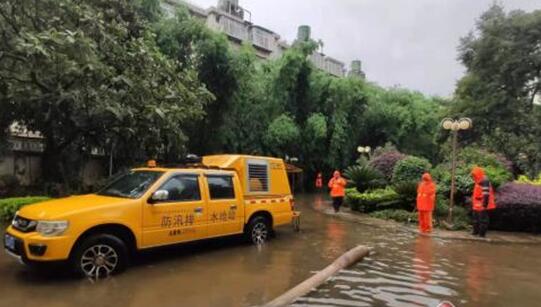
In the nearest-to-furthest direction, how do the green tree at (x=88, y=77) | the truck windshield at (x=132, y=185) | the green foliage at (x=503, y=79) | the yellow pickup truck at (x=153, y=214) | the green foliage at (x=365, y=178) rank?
1. the yellow pickup truck at (x=153, y=214)
2. the truck windshield at (x=132, y=185)
3. the green tree at (x=88, y=77)
4. the green foliage at (x=365, y=178)
5. the green foliage at (x=503, y=79)

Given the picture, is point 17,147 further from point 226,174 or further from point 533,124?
point 533,124

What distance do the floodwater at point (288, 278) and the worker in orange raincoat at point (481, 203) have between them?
4.72 feet

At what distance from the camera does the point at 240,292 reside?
6.29 meters

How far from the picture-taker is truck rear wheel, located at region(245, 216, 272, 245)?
375 inches

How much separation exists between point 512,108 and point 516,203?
15.8m

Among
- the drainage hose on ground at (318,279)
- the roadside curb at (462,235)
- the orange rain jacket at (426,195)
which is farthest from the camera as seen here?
the orange rain jacket at (426,195)

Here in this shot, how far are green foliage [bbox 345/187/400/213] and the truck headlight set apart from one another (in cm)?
1199

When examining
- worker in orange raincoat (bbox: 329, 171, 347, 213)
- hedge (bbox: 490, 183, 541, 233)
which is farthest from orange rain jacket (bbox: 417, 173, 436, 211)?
worker in orange raincoat (bbox: 329, 171, 347, 213)

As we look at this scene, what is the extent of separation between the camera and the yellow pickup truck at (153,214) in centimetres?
640

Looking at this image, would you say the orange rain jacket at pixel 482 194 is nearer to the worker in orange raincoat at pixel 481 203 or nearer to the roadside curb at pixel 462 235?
the worker in orange raincoat at pixel 481 203

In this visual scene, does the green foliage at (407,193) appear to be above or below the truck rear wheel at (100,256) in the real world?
above

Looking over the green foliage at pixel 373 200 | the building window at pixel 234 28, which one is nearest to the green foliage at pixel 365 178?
the green foliage at pixel 373 200

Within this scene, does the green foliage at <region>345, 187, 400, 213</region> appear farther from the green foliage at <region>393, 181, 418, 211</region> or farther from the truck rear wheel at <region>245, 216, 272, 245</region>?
the truck rear wheel at <region>245, 216, 272, 245</region>

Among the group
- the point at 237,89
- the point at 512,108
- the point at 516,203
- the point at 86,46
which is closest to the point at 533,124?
the point at 512,108
